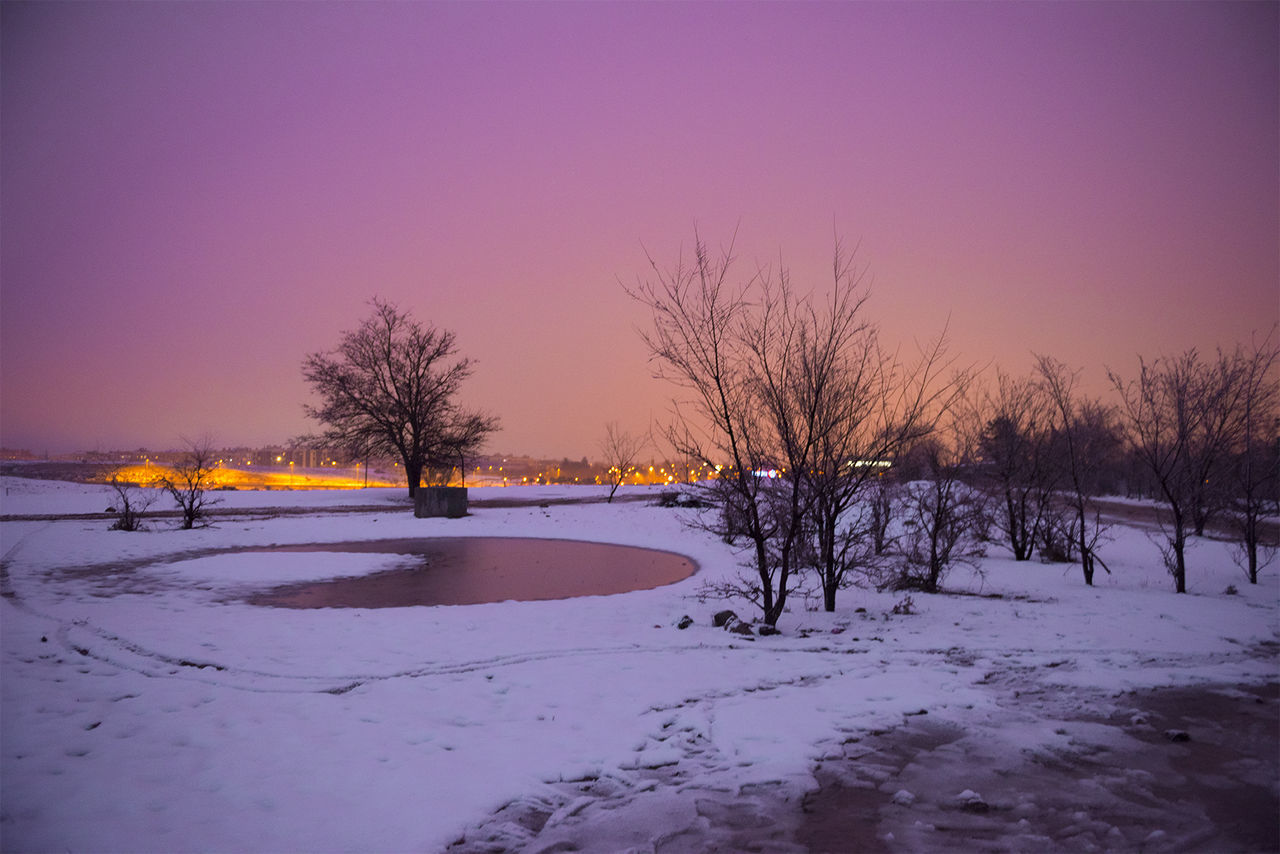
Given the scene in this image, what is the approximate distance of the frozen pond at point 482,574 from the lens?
9.34 meters

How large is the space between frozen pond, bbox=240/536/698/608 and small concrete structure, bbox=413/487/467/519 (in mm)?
5857

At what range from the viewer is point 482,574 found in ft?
38.1

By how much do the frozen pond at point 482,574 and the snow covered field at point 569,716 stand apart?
0.77m

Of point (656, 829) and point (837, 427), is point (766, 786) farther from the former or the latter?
point (837, 427)

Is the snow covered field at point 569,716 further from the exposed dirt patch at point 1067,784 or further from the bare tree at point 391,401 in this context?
the bare tree at point 391,401

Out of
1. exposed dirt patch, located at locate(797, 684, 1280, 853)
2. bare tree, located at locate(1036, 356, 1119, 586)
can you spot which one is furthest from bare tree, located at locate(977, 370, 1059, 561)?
exposed dirt patch, located at locate(797, 684, 1280, 853)

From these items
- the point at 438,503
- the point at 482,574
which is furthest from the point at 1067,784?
the point at 438,503

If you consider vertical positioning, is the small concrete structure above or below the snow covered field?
above

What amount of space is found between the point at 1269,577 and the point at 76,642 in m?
17.9

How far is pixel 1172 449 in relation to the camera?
→ 10.5 metres

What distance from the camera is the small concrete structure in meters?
22.8

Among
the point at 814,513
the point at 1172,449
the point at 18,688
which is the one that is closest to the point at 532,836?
the point at 18,688

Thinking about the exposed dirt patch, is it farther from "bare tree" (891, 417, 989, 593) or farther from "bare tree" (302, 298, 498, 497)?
"bare tree" (302, 298, 498, 497)

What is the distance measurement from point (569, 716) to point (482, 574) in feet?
22.9
